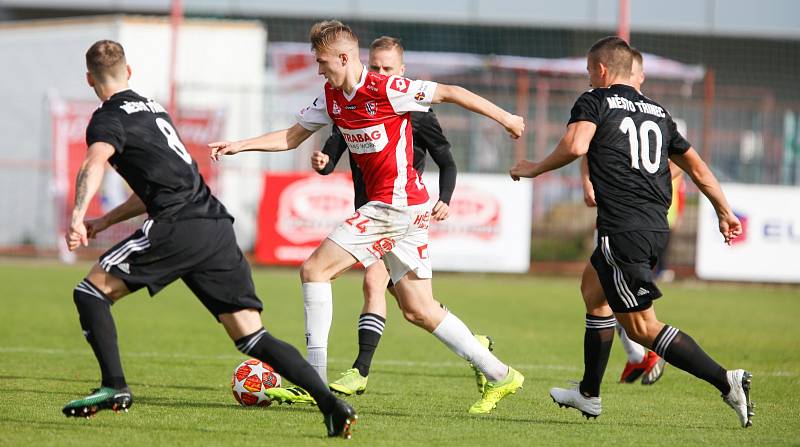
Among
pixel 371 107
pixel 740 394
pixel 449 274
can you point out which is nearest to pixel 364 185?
pixel 371 107

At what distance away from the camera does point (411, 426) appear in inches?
246

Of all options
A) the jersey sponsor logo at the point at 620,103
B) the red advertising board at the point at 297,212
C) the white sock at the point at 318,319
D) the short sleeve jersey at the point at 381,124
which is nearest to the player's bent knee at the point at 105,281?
the white sock at the point at 318,319

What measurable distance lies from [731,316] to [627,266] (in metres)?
8.36

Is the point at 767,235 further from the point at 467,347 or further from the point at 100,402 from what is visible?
the point at 100,402

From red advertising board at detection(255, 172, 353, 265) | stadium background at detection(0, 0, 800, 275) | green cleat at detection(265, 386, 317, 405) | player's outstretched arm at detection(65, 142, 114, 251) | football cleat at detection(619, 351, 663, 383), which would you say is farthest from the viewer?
stadium background at detection(0, 0, 800, 275)

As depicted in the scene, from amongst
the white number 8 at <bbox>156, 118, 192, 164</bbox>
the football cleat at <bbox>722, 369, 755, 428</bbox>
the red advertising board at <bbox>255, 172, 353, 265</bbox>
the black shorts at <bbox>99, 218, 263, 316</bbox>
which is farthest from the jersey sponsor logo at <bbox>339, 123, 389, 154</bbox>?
the red advertising board at <bbox>255, 172, 353, 265</bbox>

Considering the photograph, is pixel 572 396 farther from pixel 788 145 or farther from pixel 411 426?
pixel 788 145

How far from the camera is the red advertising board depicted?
1808cm

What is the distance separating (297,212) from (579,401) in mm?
12017

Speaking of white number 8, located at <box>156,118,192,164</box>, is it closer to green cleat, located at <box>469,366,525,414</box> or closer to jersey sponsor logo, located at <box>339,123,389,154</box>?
jersey sponsor logo, located at <box>339,123,389,154</box>

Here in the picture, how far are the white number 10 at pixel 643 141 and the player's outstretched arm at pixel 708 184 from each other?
28 centimetres

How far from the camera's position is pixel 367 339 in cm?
758

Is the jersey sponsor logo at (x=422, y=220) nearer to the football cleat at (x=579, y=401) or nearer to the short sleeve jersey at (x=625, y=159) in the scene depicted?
the short sleeve jersey at (x=625, y=159)

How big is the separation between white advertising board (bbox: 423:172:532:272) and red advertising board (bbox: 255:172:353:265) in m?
1.63
